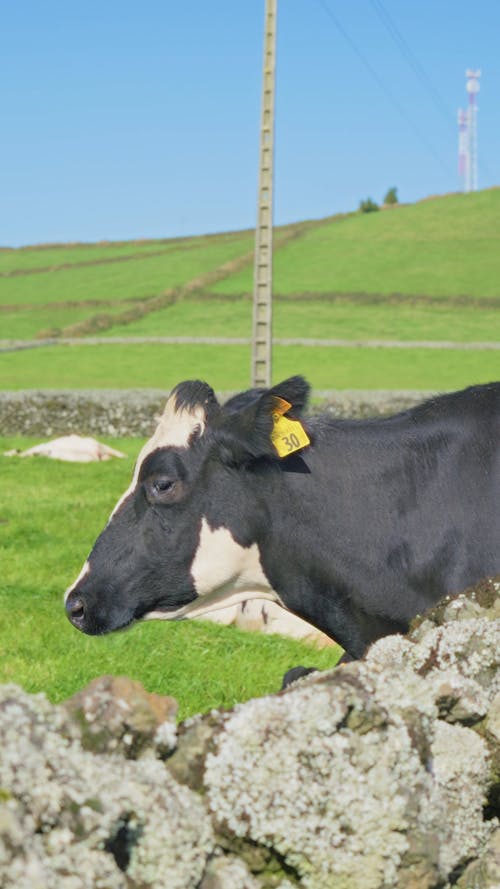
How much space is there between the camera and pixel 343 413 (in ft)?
97.7

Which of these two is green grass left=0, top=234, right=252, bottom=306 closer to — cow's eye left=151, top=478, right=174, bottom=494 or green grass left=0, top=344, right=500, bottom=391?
green grass left=0, top=344, right=500, bottom=391

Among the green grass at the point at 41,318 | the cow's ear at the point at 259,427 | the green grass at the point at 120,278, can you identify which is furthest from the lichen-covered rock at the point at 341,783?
the green grass at the point at 120,278

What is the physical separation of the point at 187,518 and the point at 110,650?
3441 millimetres

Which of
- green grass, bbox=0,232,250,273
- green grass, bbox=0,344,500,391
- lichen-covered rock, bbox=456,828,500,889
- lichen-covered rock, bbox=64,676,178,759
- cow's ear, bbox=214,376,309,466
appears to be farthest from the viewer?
green grass, bbox=0,232,250,273

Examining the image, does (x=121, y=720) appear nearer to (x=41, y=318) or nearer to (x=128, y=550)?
(x=128, y=550)

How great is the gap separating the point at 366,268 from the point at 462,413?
74664 mm

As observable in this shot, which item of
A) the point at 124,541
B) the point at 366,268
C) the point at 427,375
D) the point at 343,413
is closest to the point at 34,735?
the point at 124,541

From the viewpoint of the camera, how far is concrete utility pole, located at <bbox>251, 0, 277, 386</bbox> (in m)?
26.2

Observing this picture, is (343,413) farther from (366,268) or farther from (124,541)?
(366,268)

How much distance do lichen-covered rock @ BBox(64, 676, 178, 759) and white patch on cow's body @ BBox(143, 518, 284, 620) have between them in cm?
287

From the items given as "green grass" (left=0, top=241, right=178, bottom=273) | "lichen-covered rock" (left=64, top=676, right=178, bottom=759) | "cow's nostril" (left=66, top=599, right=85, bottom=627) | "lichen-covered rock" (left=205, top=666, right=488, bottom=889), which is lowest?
"cow's nostril" (left=66, top=599, right=85, bottom=627)

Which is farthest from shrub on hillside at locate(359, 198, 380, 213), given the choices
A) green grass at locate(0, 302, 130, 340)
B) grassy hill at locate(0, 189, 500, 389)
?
green grass at locate(0, 302, 130, 340)

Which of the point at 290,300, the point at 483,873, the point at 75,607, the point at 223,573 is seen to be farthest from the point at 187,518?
the point at 290,300

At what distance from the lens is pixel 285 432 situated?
6.10 metres
